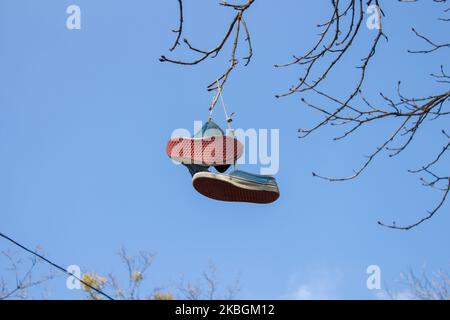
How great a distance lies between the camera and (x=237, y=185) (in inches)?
144

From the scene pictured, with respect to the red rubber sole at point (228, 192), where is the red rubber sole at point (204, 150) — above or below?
above

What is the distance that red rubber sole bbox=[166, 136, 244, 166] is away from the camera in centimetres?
381

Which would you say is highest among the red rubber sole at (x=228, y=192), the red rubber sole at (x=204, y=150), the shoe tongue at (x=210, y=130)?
the shoe tongue at (x=210, y=130)

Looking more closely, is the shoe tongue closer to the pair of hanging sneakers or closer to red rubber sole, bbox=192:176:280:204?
the pair of hanging sneakers

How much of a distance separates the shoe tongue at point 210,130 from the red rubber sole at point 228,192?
0.34m

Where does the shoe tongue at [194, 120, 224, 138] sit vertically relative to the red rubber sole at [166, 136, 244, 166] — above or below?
above

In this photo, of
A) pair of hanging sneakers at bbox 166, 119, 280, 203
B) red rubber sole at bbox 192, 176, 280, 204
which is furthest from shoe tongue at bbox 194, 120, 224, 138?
red rubber sole at bbox 192, 176, 280, 204

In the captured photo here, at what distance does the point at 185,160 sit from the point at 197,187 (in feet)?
0.77

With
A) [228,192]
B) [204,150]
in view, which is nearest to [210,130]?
[204,150]

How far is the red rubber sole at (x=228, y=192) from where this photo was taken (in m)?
3.64

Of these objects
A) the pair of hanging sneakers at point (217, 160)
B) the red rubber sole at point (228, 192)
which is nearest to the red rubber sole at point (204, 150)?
the pair of hanging sneakers at point (217, 160)

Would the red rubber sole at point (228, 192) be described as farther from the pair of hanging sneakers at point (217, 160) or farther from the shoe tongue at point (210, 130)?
the shoe tongue at point (210, 130)
